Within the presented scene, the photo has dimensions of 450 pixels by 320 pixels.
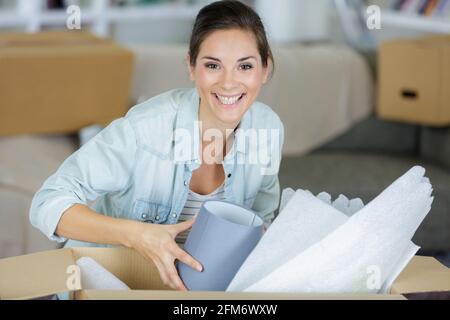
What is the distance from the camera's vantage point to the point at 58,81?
1.59m

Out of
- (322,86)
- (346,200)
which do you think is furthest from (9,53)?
(346,200)

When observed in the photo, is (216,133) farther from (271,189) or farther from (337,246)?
(337,246)

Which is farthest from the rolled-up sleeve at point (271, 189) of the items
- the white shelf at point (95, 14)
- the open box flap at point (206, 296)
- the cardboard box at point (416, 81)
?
the white shelf at point (95, 14)

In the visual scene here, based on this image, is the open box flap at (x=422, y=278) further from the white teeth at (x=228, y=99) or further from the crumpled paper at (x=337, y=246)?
the white teeth at (x=228, y=99)

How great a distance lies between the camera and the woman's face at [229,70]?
33.3 inches

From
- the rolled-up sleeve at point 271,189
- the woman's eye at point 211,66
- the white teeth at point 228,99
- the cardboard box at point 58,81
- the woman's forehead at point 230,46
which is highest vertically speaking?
the woman's forehead at point 230,46

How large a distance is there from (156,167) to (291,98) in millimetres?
927

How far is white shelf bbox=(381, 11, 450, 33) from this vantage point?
2.98 metres

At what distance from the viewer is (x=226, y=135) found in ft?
→ 3.05

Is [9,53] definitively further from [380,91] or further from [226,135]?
[380,91]

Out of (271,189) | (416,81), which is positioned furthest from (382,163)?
(271,189)

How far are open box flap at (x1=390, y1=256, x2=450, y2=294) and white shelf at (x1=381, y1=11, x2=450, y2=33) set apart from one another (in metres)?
2.25

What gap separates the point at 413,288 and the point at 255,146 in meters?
0.28
